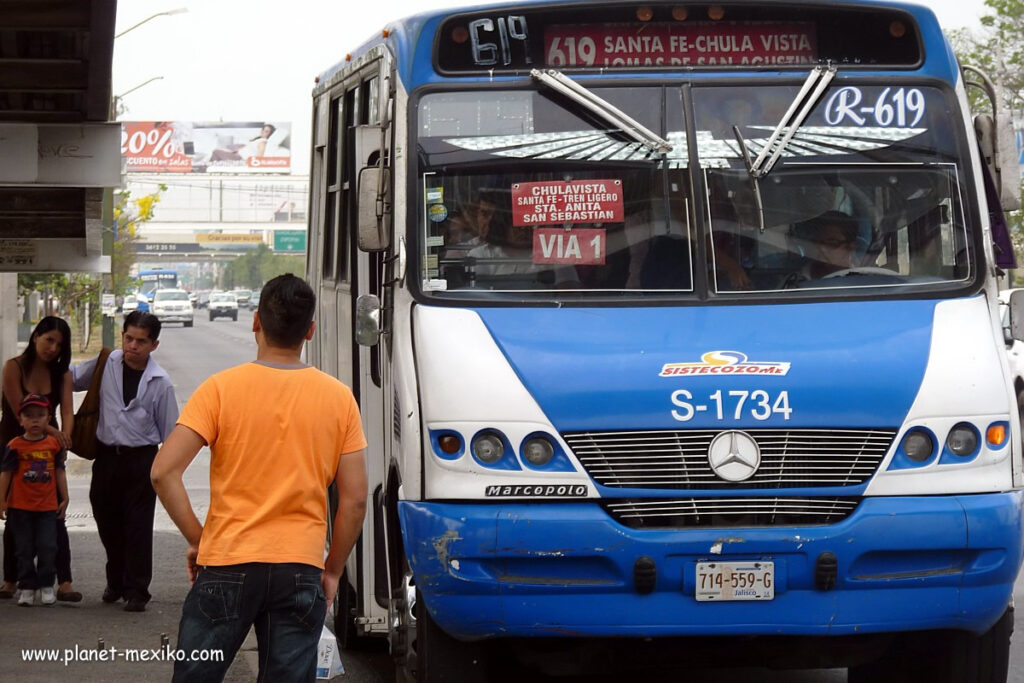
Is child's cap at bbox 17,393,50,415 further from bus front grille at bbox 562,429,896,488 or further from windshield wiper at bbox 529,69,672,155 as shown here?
bus front grille at bbox 562,429,896,488

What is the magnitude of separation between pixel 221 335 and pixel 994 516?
58419mm

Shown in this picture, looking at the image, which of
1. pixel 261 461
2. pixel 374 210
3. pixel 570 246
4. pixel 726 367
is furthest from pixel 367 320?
Result: pixel 261 461

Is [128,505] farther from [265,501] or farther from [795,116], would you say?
[265,501]

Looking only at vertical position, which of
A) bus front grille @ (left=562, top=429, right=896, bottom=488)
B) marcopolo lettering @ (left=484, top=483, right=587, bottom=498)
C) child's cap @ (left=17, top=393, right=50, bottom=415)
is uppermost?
bus front grille @ (left=562, top=429, right=896, bottom=488)

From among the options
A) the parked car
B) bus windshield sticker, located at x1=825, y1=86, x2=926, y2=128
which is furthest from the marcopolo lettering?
the parked car

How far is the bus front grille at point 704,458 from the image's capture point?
5.52m

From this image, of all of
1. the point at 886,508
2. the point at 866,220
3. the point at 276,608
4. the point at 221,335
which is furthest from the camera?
the point at 221,335

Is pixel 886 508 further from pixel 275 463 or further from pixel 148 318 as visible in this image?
pixel 148 318

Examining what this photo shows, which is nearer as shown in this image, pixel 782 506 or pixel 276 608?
pixel 276 608

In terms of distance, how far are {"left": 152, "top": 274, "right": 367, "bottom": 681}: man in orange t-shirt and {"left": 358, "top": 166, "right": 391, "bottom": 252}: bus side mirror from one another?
149 centimetres

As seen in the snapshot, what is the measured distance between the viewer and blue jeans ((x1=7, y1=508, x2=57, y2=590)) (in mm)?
9320

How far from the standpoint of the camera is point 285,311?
4.71m

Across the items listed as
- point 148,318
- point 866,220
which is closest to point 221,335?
point 148,318

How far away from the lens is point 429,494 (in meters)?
5.66
